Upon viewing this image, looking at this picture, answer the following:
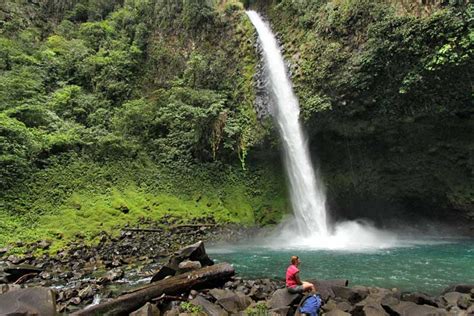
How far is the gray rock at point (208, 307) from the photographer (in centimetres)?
734

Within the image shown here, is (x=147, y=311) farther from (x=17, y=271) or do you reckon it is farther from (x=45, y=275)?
(x=17, y=271)

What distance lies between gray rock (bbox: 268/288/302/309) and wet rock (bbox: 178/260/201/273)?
7.47ft

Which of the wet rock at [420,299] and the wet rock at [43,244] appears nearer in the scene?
the wet rock at [420,299]

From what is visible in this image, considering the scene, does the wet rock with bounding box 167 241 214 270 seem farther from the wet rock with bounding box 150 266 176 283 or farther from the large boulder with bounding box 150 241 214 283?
the wet rock with bounding box 150 266 176 283

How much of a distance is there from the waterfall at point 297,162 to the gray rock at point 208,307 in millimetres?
11200

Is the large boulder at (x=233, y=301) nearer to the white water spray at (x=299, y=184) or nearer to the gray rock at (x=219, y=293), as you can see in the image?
the gray rock at (x=219, y=293)

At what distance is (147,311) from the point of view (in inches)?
276

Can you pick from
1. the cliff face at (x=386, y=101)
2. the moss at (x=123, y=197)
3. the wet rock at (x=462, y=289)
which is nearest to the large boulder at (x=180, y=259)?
the wet rock at (x=462, y=289)

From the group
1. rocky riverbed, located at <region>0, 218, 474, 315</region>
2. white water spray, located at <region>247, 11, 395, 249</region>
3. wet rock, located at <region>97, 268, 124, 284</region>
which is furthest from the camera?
white water spray, located at <region>247, 11, 395, 249</region>

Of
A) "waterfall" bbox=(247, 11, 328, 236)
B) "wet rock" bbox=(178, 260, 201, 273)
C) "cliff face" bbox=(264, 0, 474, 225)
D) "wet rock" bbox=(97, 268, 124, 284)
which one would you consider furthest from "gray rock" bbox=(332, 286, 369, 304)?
"waterfall" bbox=(247, 11, 328, 236)

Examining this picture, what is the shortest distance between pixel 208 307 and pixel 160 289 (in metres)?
1.15

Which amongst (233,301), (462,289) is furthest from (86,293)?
(462,289)

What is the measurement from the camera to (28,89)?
20.4 metres

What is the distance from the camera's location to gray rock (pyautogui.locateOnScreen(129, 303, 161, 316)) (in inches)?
275
